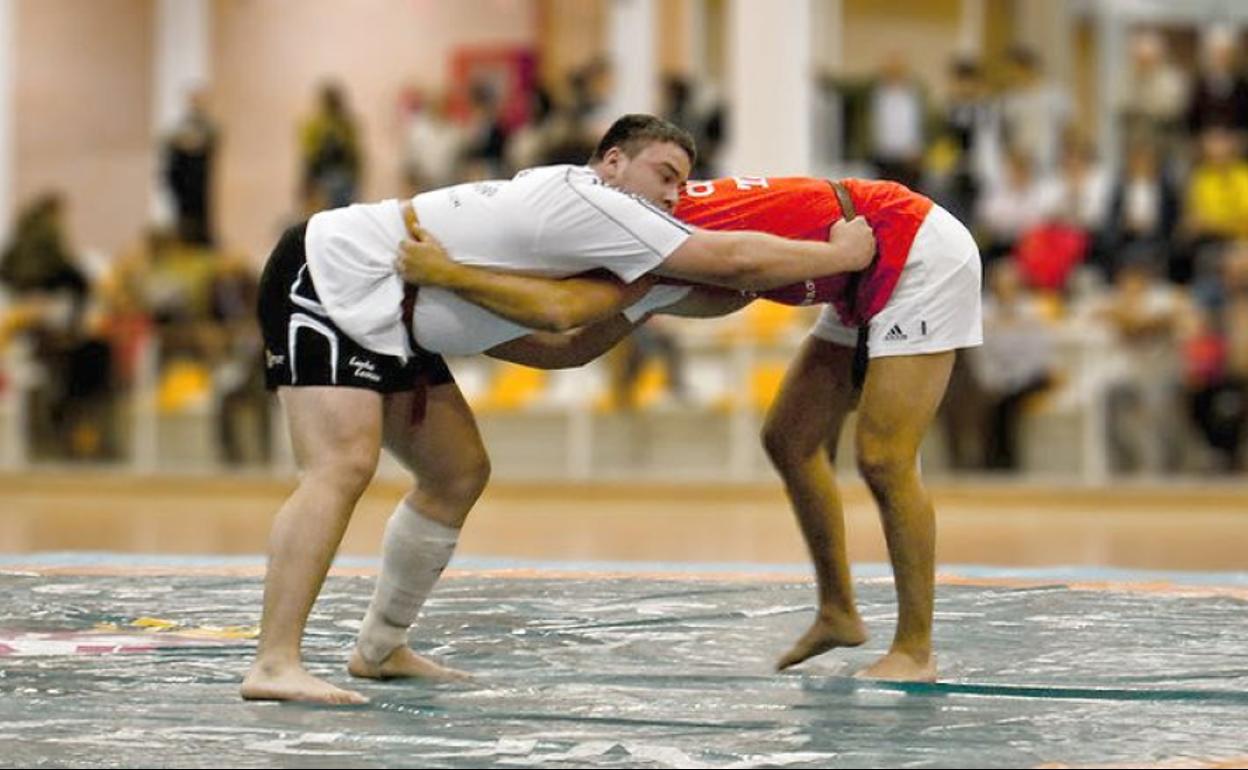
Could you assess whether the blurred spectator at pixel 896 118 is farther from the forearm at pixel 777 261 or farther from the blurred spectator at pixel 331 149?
the forearm at pixel 777 261

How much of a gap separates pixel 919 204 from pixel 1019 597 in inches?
55.0

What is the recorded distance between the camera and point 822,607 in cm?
532

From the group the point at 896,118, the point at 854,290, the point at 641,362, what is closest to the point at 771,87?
the point at 896,118

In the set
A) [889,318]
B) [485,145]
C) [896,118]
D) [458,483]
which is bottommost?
[458,483]

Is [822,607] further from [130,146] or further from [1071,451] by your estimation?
[130,146]

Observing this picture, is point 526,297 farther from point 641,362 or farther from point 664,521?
point 641,362

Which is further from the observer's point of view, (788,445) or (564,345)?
(788,445)

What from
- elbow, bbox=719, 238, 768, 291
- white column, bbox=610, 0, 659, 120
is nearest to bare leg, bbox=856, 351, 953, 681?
elbow, bbox=719, 238, 768, 291

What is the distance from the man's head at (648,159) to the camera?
4.85 metres

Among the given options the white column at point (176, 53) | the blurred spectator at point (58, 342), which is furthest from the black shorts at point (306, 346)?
the white column at point (176, 53)

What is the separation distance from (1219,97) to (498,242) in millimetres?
8737

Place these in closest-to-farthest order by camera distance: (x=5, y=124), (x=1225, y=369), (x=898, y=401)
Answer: (x=898, y=401) → (x=1225, y=369) → (x=5, y=124)

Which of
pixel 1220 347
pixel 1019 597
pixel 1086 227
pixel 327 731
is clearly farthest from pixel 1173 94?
pixel 327 731

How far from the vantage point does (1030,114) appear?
1361cm
